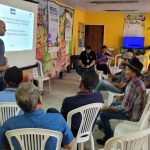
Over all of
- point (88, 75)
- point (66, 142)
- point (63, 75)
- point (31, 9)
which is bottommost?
point (63, 75)

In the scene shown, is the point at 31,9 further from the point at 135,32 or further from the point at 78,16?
the point at 135,32

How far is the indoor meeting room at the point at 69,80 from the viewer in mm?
1776

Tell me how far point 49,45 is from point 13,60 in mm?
2507

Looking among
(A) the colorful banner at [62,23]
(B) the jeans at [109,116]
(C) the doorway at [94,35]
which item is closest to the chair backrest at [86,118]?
(B) the jeans at [109,116]

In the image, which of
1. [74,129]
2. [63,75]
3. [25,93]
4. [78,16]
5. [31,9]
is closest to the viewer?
[25,93]

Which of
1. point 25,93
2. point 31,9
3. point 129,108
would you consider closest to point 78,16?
point 31,9

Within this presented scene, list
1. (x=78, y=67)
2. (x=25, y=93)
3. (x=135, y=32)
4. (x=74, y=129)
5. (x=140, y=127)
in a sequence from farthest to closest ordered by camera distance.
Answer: (x=135, y=32) → (x=78, y=67) → (x=140, y=127) → (x=74, y=129) → (x=25, y=93)

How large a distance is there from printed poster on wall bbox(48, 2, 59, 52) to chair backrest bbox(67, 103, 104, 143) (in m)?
5.15

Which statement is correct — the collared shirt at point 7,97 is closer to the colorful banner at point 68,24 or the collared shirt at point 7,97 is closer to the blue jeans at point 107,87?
the blue jeans at point 107,87

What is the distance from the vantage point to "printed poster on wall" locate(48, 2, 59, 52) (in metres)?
7.55

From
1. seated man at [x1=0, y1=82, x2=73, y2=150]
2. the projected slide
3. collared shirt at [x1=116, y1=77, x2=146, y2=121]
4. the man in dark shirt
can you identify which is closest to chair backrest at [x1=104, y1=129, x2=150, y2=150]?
seated man at [x1=0, y1=82, x2=73, y2=150]

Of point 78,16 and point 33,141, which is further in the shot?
point 78,16

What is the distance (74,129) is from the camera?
2.66 metres

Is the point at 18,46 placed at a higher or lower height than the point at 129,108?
higher
